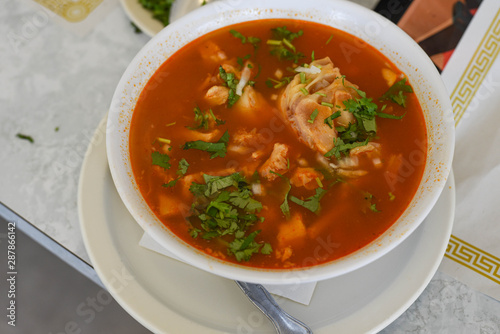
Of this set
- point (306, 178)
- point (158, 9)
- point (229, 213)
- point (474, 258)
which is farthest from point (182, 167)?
point (474, 258)

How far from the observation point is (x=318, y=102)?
2.17 meters

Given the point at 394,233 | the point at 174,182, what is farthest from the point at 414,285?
the point at 174,182

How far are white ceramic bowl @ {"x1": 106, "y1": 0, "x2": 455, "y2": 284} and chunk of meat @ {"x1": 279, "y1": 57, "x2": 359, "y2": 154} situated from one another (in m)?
0.28

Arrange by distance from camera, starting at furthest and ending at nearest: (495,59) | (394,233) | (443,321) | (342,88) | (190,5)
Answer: (190,5)
(495,59)
(443,321)
(342,88)
(394,233)

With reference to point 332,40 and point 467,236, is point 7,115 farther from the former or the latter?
point 467,236

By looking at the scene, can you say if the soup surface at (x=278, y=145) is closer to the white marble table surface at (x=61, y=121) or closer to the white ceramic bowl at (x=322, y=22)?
the white ceramic bowl at (x=322, y=22)

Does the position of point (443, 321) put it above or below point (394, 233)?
below

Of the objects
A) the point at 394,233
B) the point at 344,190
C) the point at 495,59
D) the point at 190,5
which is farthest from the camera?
the point at 190,5

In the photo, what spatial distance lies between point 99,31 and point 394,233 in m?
2.16

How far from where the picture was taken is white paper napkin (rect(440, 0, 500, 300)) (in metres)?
2.37

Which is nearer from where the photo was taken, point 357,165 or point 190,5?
point 357,165

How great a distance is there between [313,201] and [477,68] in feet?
4.59

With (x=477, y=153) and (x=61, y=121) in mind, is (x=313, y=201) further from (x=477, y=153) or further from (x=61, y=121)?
(x=61, y=121)

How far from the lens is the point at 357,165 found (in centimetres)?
205
